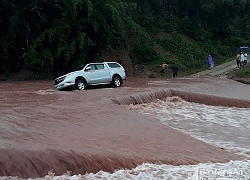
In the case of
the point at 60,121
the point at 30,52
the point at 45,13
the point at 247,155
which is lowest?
the point at 247,155

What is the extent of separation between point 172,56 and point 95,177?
113 feet

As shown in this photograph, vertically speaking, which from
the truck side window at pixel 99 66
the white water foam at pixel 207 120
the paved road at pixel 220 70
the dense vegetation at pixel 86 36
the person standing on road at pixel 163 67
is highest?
the dense vegetation at pixel 86 36

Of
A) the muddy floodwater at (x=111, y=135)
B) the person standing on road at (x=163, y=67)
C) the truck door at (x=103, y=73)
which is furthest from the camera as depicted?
the person standing on road at (x=163, y=67)

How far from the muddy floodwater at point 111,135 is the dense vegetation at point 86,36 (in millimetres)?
15192

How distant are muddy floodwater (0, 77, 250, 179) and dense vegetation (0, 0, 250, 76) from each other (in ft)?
49.8

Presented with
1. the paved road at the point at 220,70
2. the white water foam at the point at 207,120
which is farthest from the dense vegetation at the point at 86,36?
the white water foam at the point at 207,120

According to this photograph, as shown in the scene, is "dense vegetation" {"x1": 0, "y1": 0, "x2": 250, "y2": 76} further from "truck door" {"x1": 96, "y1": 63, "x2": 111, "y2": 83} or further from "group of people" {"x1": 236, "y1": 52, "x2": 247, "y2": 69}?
"truck door" {"x1": 96, "y1": 63, "x2": 111, "y2": 83}

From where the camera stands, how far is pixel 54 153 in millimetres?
7379

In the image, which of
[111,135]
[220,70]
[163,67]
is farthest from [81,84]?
[220,70]

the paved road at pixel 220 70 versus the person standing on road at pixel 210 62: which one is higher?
the person standing on road at pixel 210 62

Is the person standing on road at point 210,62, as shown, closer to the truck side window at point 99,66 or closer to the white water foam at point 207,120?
the truck side window at point 99,66

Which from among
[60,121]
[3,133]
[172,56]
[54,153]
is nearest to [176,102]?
[60,121]

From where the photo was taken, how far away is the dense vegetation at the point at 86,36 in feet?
106

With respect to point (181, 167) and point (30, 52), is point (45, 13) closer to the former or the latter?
point (30, 52)
